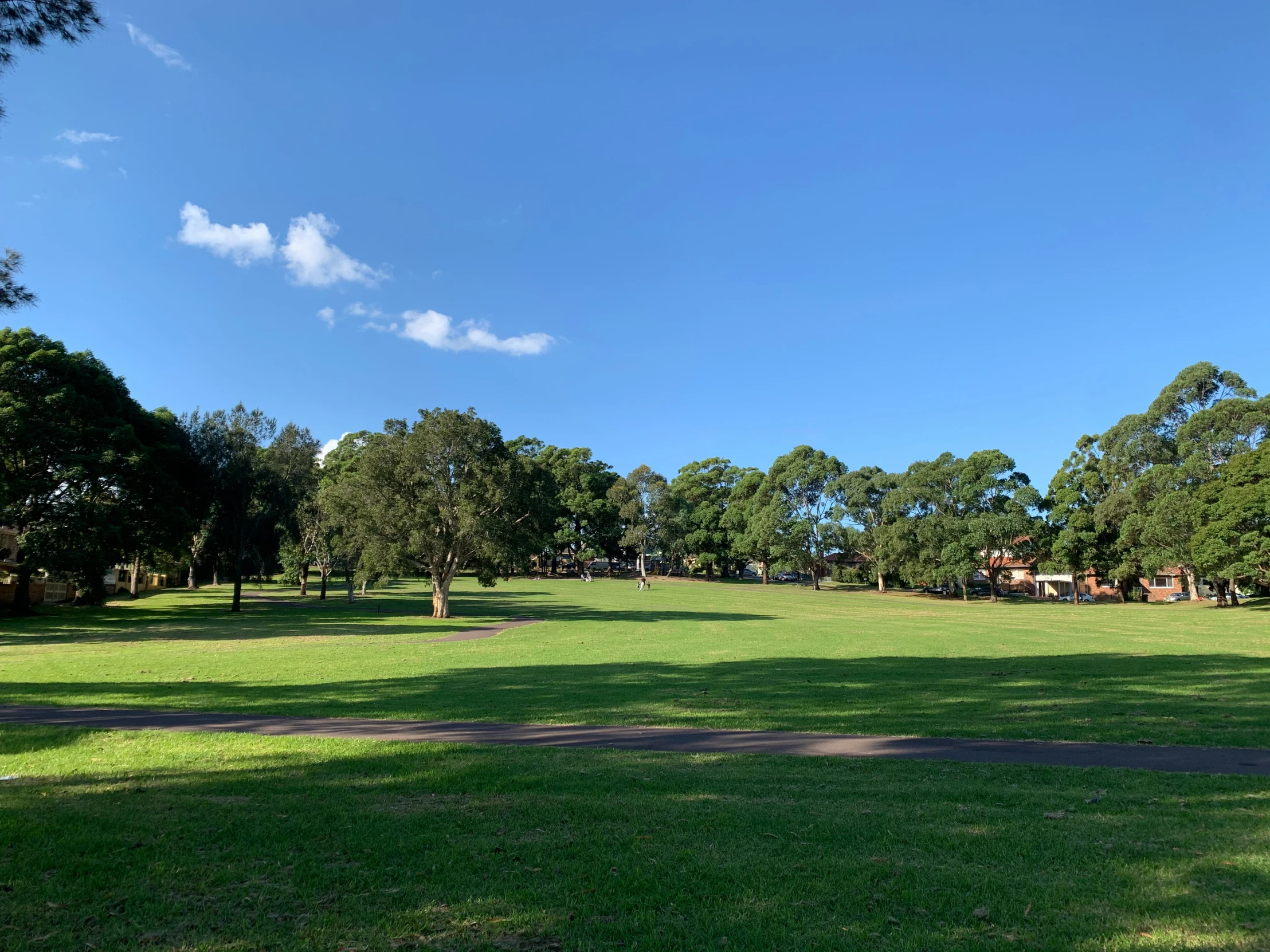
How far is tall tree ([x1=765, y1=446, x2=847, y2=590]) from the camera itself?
80812 millimetres

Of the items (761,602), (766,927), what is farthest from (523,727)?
(761,602)

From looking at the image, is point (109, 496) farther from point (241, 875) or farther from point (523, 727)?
point (241, 875)

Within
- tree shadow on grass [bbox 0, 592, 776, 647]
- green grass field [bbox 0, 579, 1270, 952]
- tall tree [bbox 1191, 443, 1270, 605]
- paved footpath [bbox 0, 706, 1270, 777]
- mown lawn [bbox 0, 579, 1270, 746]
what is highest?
tall tree [bbox 1191, 443, 1270, 605]

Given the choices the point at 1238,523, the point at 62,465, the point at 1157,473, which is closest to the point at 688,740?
the point at 62,465

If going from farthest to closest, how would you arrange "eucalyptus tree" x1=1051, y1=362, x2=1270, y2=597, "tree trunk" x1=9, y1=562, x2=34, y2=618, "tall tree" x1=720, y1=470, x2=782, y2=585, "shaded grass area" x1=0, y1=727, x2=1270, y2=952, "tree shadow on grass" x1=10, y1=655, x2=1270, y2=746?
"tall tree" x1=720, y1=470, x2=782, y2=585
"eucalyptus tree" x1=1051, y1=362, x2=1270, y2=597
"tree trunk" x1=9, y1=562, x2=34, y2=618
"tree shadow on grass" x1=10, y1=655, x2=1270, y2=746
"shaded grass area" x1=0, y1=727, x2=1270, y2=952

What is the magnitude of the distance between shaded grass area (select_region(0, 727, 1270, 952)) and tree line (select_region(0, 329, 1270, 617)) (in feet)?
93.7

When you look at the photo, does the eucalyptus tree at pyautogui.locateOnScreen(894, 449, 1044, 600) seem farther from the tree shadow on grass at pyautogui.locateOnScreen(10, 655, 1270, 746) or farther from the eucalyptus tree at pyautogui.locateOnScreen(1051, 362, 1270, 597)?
the tree shadow on grass at pyautogui.locateOnScreen(10, 655, 1270, 746)

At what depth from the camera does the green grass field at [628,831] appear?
159 inches

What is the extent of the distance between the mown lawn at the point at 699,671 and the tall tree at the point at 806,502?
140 ft

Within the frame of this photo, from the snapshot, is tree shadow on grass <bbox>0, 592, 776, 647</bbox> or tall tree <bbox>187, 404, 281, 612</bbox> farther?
tall tree <bbox>187, 404, 281, 612</bbox>

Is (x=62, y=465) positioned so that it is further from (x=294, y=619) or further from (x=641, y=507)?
(x=641, y=507)

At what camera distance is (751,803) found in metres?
6.23

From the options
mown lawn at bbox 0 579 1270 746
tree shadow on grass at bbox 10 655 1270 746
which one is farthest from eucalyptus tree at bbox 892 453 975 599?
tree shadow on grass at bbox 10 655 1270 746

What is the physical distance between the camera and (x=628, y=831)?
18.1ft
